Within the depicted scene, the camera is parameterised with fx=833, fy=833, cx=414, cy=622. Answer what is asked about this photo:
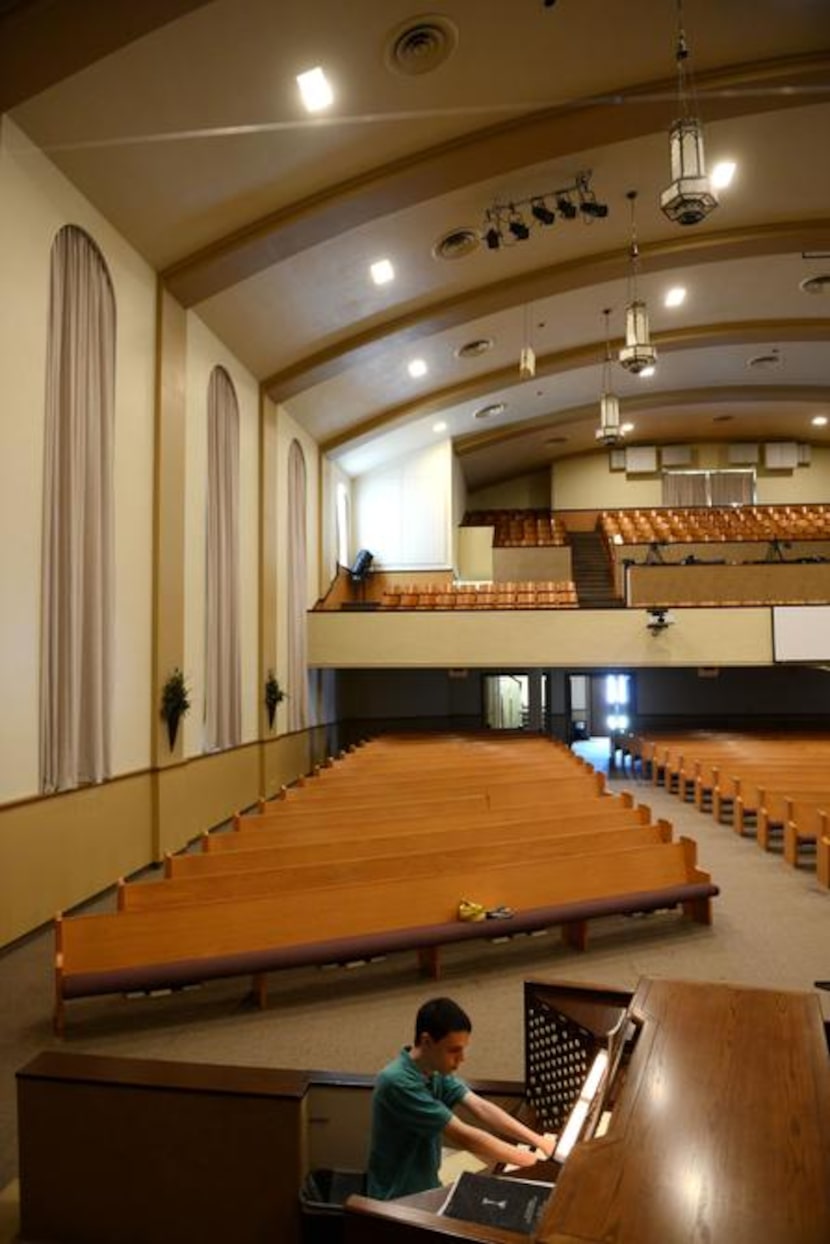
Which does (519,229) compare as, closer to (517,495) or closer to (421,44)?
(421,44)

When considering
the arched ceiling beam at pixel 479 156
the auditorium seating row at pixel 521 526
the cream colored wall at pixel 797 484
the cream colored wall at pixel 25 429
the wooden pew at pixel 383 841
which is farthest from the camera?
the cream colored wall at pixel 797 484

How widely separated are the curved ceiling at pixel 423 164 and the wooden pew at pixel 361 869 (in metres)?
4.76

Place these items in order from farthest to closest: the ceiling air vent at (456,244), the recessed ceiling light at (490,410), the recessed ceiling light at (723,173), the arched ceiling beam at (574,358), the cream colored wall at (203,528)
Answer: the recessed ceiling light at (490,410)
the arched ceiling beam at (574,358)
the ceiling air vent at (456,244)
the recessed ceiling light at (723,173)
the cream colored wall at (203,528)

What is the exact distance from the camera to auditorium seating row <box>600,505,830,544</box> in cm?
1700

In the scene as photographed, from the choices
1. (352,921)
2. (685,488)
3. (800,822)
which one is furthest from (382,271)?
(685,488)

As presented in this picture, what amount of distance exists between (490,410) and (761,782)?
9020 mm

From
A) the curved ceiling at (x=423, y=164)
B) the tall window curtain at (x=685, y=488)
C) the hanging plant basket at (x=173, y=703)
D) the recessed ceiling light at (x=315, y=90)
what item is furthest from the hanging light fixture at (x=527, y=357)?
the tall window curtain at (x=685, y=488)

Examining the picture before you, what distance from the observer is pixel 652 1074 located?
5.32ft

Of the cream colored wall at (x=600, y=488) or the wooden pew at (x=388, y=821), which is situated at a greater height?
the cream colored wall at (x=600, y=488)

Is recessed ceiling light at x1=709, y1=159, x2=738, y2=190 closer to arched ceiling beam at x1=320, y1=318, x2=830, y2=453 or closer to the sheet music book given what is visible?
arched ceiling beam at x1=320, y1=318, x2=830, y2=453

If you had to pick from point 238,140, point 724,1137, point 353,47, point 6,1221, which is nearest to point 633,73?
point 353,47

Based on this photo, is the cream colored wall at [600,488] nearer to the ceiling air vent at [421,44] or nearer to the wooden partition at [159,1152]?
the ceiling air vent at [421,44]

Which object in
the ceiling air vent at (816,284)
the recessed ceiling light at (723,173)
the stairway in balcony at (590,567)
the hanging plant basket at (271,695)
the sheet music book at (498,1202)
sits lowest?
the sheet music book at (498,1202)

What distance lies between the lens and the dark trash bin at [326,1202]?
1.95 metres
